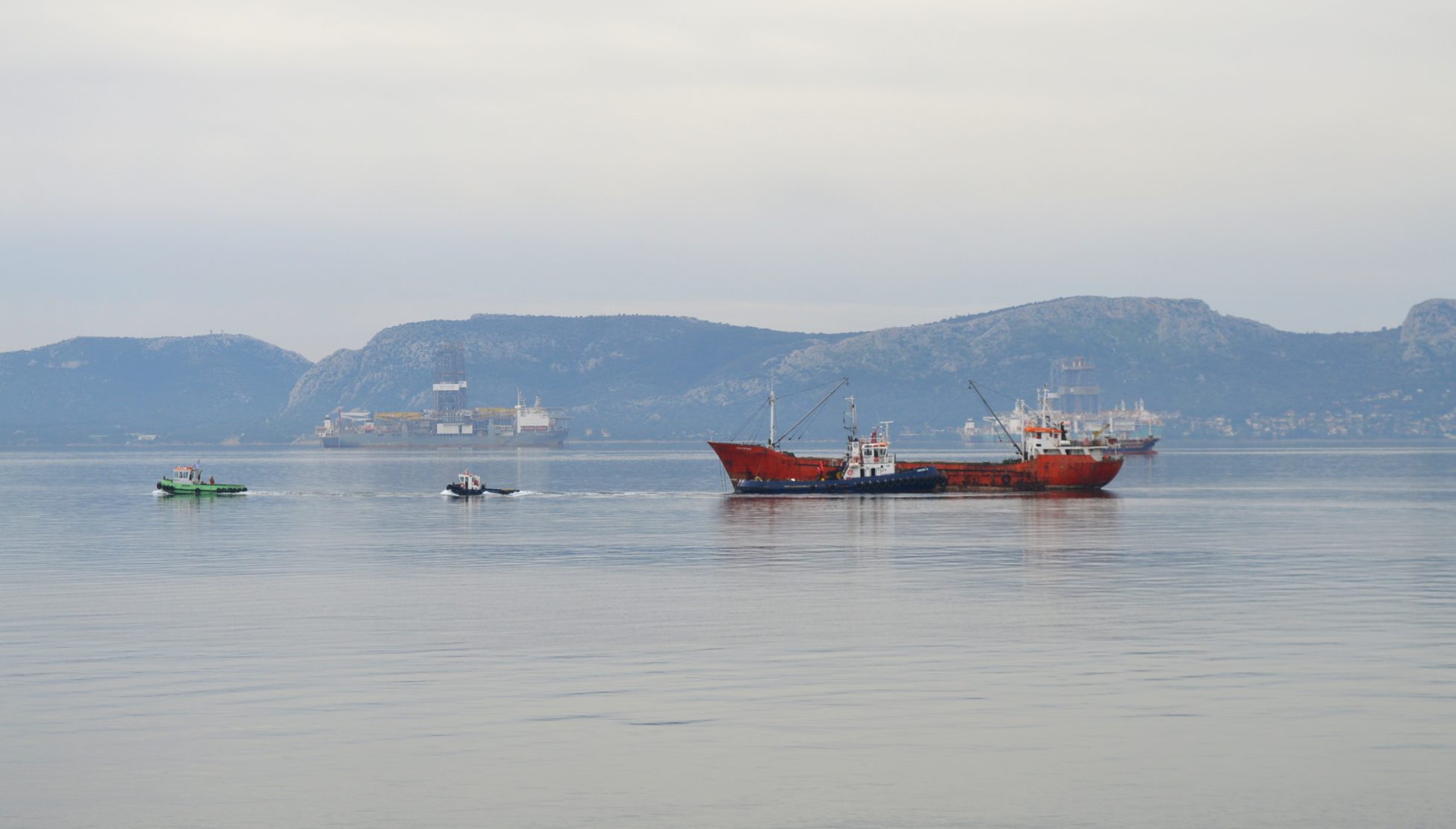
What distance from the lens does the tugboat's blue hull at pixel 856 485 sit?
12838 cm

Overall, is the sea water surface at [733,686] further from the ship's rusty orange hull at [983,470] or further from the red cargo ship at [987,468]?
the ship's rusty orange hull at [983,470]

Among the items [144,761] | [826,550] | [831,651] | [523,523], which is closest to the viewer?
[144,761]

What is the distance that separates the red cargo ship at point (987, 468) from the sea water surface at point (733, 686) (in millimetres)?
64646

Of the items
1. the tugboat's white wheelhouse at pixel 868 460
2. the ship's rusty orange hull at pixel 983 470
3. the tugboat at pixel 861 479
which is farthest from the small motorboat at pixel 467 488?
the tugboat's white wheelhouse at pixel 868 460

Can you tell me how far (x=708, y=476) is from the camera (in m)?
199

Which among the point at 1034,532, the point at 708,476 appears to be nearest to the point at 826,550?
the point at 1034,532

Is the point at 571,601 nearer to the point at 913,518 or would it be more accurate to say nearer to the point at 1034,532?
the point at 1034,532

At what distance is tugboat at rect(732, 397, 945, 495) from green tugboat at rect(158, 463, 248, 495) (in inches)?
1789

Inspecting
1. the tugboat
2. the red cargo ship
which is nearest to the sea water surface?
the tugboat

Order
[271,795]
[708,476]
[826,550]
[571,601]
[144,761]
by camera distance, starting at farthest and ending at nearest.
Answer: [708,476] < [826,550] < [571,601] < [144,761] < [271,795]

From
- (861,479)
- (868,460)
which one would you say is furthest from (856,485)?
(868,460)

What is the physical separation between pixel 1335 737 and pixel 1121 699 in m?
4.51

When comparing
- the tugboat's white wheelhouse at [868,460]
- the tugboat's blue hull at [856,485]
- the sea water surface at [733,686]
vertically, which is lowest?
the sea water surface at [733,686]

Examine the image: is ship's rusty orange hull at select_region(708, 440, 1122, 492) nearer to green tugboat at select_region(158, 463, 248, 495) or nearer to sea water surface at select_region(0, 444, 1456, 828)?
green tugboat at select_region(158, 463, 248, 495)
